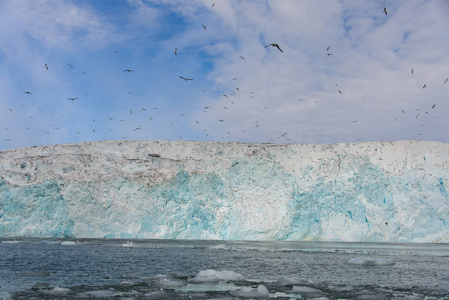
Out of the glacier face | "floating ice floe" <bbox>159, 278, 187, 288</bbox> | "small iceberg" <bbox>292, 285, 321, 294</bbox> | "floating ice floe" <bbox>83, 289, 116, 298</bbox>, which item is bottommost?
"floating ice floe" <bbox>83, 289, 116, 298</bbox>

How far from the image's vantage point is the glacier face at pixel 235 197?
106ft

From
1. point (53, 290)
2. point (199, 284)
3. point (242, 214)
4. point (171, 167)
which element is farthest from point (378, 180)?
point (53, 290)

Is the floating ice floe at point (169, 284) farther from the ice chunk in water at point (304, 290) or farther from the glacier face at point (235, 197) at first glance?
the glacier face at point (235, 197)

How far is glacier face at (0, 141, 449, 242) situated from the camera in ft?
106

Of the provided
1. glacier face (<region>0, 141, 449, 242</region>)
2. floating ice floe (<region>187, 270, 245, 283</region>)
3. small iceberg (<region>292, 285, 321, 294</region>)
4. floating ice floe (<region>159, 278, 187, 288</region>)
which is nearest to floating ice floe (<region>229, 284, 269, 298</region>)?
small iceberg (<region>292, 285, 321, 294</region>)

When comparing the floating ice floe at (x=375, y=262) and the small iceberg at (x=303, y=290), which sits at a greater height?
the floating ice floe at (x=375, y=262)

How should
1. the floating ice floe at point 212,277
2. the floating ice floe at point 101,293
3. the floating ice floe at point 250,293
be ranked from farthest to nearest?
1. the floating ice floe at point 212,277
2. the floating ice floe at point 250,293
3. the floating ice floe at point 101,293

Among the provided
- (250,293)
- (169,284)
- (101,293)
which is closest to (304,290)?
(250,293)

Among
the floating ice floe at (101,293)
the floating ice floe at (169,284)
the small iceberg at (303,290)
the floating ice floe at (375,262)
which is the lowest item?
the floating ice floe at (101,293)

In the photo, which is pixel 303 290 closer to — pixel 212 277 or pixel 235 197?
pixel 212 277

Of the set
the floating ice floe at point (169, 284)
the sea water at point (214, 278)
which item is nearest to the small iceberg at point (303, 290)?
the sea water at point (214, 278)

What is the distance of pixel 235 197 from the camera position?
33719mm

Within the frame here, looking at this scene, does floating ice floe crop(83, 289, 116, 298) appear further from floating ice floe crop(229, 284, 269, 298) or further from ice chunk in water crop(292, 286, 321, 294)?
ice chunk in water crop(292, 286, 321, 294)

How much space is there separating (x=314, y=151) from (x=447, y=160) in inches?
444
